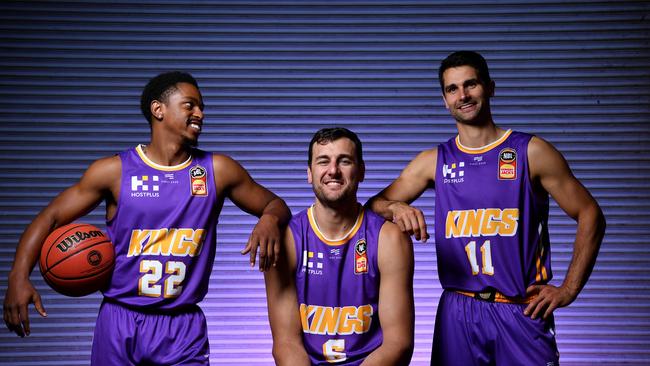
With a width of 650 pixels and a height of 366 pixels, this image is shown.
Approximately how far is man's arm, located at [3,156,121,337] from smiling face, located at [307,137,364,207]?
96 centimetres

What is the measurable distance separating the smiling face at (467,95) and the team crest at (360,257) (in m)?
0.76

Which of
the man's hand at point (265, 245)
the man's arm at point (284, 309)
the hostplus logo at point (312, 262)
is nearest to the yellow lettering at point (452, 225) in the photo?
the hostplus logo at point (312, 262)

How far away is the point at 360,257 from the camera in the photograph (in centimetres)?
321

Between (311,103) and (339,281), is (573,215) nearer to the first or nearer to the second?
(339,281)

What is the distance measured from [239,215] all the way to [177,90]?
237cm

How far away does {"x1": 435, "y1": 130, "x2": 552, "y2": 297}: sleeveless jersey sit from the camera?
3227 millimetres

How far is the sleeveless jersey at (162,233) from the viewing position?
3162 mm

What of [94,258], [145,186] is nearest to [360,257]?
[145,186]

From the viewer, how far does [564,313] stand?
5523 mm

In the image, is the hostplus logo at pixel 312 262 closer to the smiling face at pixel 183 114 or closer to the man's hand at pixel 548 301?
the smiling face at pixel 183 114

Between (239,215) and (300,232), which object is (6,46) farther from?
(300,232)

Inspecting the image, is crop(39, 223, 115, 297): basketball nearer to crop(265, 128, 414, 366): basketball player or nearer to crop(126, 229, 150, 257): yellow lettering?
crop(126, 229, 150, 257): yellow lettering

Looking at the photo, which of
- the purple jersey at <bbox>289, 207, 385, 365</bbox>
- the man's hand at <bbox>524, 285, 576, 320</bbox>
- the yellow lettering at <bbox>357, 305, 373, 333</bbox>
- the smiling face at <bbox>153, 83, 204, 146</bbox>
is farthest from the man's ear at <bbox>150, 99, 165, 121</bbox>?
the man's hand at <bbox>524, 285, 576, 320</bbox>

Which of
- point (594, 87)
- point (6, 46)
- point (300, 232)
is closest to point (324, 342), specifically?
point (300, 232)
